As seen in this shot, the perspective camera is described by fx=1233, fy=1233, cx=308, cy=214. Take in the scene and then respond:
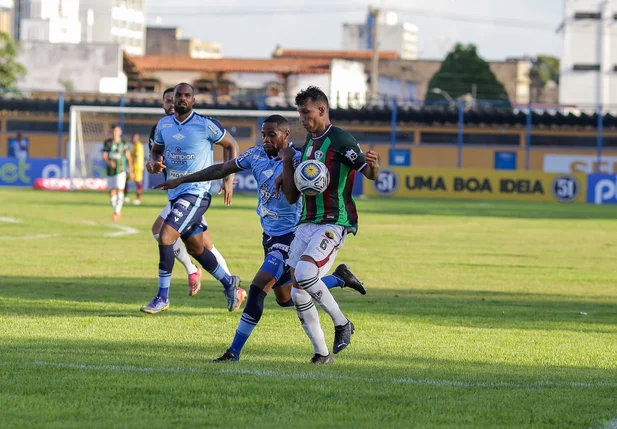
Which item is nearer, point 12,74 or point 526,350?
point 526,350

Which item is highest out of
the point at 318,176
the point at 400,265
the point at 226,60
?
the point at 226,60

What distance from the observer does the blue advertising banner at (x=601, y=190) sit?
48.2m

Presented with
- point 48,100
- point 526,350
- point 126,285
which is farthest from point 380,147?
point 526,350

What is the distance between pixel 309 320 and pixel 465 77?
11690 centimetres

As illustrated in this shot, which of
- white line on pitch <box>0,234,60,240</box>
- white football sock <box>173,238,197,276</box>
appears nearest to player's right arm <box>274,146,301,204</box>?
white football sock <box>173,238,197,276</box>

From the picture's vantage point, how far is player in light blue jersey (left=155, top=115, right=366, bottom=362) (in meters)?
9.02

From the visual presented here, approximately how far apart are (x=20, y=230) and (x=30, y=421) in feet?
59.2

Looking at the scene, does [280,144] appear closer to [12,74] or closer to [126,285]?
[126,285]

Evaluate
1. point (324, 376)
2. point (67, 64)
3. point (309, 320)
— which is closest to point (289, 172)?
point (309, 320)

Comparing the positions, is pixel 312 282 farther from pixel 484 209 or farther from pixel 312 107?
pixel 484 209

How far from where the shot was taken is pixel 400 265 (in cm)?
1883

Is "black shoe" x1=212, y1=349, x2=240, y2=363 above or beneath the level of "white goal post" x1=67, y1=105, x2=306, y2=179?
beneath

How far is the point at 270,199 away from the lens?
10.3 meters

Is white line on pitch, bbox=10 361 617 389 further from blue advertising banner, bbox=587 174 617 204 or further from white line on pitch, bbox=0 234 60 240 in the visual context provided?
blue advertising banner, bbox=587 174 617 204
